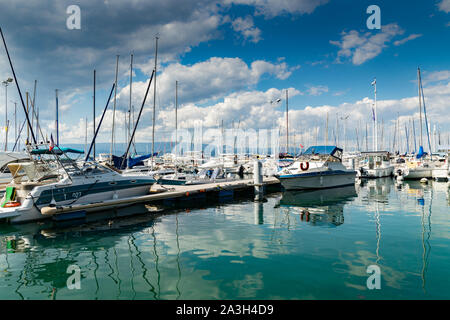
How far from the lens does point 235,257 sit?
890cm

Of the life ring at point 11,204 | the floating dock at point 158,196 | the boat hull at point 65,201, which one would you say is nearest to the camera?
the boat hull at point 65,201

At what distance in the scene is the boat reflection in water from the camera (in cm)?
1462

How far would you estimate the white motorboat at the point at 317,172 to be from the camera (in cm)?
2548

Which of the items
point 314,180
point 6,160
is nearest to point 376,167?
point 314,180

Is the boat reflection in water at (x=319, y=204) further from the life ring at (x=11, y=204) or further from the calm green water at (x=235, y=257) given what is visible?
the life ring at (x=11, y=204)

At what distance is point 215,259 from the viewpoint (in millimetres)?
8727

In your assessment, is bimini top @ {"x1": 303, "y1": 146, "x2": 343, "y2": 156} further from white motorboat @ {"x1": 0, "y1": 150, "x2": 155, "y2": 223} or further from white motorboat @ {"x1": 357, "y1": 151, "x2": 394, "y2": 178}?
white motorboat @ {"x1": 0, "y1": 150, "x2": 155, "y2": 223}

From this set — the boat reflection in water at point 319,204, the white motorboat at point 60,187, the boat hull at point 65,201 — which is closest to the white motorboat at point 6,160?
the white motorboat at point 60,187

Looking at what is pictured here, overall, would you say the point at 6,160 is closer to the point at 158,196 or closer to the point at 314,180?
the point at 158,196

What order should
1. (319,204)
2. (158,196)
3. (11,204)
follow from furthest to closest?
(319,204) < (158,196) < (11,204)

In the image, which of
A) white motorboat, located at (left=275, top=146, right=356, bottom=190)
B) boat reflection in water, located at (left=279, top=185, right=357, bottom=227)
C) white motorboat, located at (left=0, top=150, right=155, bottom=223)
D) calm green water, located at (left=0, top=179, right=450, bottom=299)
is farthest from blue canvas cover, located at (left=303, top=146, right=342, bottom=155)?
white motorboat, located at (left=0, top=150, right=155, bottom=223)

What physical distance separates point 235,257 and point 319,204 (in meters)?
12.2

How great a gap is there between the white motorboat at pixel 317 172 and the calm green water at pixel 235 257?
969 centimetres
